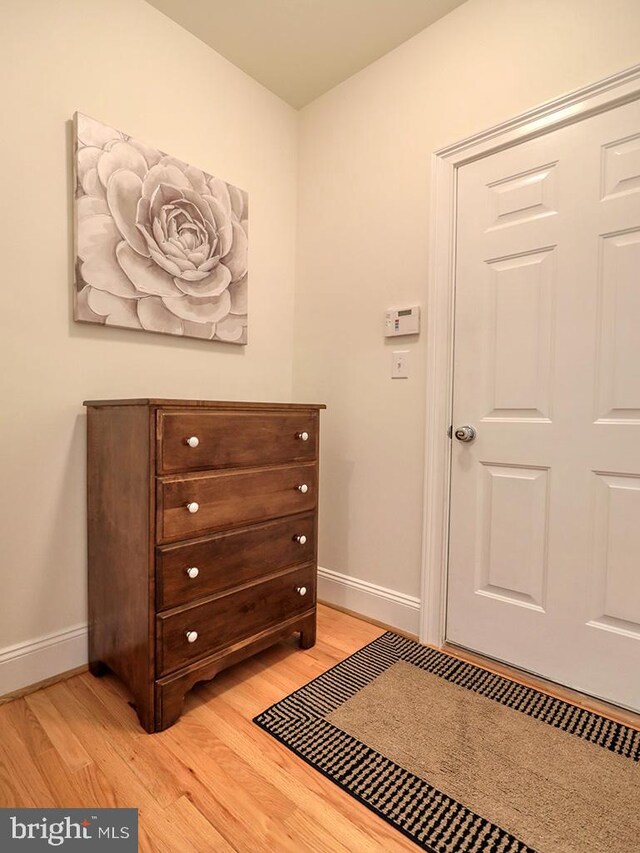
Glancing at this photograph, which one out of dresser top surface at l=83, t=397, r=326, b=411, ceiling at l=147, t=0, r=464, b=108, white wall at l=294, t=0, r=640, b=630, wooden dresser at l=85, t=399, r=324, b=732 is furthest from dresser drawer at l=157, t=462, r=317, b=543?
ceiling at l=147, t=0, r=464, b=108

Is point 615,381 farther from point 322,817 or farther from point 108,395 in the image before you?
point 108,395

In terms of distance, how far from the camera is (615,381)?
1.47 metres

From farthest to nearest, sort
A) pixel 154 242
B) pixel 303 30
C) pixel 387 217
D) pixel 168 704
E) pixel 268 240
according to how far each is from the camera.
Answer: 1. pixel 268 240
2. pixel 387 217
3. pixel 303 30
4. pixel 154 242
5. pixel 168 704

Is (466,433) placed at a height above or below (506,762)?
above

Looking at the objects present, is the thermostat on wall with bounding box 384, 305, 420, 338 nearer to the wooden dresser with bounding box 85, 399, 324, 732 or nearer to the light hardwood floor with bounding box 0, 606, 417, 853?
the wooden dresser with bounding box 85, 399, 324, 732

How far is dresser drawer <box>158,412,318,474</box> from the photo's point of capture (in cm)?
134

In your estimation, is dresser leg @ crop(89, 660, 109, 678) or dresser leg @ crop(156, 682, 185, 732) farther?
dresser leg @ crop(89, 660, 109, 678)

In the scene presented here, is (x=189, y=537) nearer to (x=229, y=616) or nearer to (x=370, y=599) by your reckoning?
(x=229, y=616)

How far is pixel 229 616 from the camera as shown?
5.04 ft

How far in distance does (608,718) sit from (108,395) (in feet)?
6.82

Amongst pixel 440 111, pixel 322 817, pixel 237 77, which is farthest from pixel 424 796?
pixel 237 77

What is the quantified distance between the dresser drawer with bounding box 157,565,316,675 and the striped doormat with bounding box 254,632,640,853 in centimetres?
27

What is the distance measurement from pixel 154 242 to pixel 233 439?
2.99ft

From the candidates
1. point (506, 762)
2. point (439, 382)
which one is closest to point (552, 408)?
point (439, 382)
